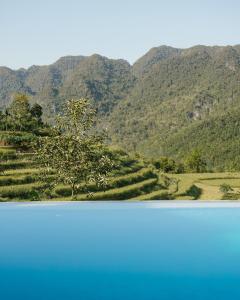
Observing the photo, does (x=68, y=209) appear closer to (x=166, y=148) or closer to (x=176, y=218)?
(x=176, y=218)

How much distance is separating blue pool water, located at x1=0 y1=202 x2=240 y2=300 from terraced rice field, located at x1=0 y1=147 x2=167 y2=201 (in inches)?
536

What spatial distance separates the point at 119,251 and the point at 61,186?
2382 cm

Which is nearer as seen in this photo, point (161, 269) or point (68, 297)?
point (68, 297)

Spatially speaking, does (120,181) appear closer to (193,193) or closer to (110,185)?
(110,185)

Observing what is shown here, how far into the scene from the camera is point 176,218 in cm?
1270

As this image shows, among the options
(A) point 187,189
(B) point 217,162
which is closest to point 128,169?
(A) point 187,189

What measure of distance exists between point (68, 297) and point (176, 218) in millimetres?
5928

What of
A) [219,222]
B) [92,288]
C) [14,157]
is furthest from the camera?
[14,157]

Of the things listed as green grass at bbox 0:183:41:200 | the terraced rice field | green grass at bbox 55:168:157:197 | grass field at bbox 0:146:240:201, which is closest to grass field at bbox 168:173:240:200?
grass field at bbox 0:146:240:201

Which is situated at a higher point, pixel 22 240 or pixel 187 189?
pixel 22 240

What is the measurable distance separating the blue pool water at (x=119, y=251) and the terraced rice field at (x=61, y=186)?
44.6 feet

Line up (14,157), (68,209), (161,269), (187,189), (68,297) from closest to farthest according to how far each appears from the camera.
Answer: (68,297) → (161,269) → (68,209) → (14,157) → (187,189)

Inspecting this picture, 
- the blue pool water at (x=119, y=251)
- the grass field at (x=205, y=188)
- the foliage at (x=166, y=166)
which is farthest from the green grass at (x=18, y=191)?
the foliage at (x=166, y=166)

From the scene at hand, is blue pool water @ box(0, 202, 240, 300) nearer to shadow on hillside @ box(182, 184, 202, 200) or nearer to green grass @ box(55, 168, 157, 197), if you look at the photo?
green grass @ box(55, 168, 157, 197)
